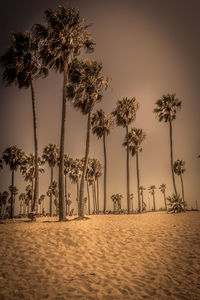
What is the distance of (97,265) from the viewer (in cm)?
687

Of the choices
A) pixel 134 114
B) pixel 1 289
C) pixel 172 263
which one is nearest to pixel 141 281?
pixel 172 263

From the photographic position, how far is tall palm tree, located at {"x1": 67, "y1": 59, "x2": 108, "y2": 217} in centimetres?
1994

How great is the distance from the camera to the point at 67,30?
16.6 m

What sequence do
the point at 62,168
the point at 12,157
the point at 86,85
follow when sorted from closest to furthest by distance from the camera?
the point at 62,168 → the point at 86,85 → the point at 12,157

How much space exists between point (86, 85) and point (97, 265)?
17950 millimetres

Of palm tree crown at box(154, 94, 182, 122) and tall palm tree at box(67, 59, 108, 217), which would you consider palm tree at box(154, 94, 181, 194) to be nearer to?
palm tree crown at box(154, 94, 182, 122)

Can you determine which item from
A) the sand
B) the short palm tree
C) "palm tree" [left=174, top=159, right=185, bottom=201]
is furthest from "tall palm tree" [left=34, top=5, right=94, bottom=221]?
"palm tree" [left=174, top=159, right=185, bottom=201]

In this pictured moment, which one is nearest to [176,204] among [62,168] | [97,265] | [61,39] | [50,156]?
[62,168]

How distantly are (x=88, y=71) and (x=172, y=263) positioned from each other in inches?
753

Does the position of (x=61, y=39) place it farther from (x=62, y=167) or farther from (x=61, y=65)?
(x=62, y=167)

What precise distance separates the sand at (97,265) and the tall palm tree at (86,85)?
10.9 metres

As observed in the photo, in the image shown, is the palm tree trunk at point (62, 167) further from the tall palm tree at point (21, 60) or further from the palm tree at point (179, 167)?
the palm tree at point (179, 167)

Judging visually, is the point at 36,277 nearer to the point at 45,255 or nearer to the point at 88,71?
the point at 45,255

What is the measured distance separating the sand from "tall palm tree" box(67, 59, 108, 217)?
10879mm
